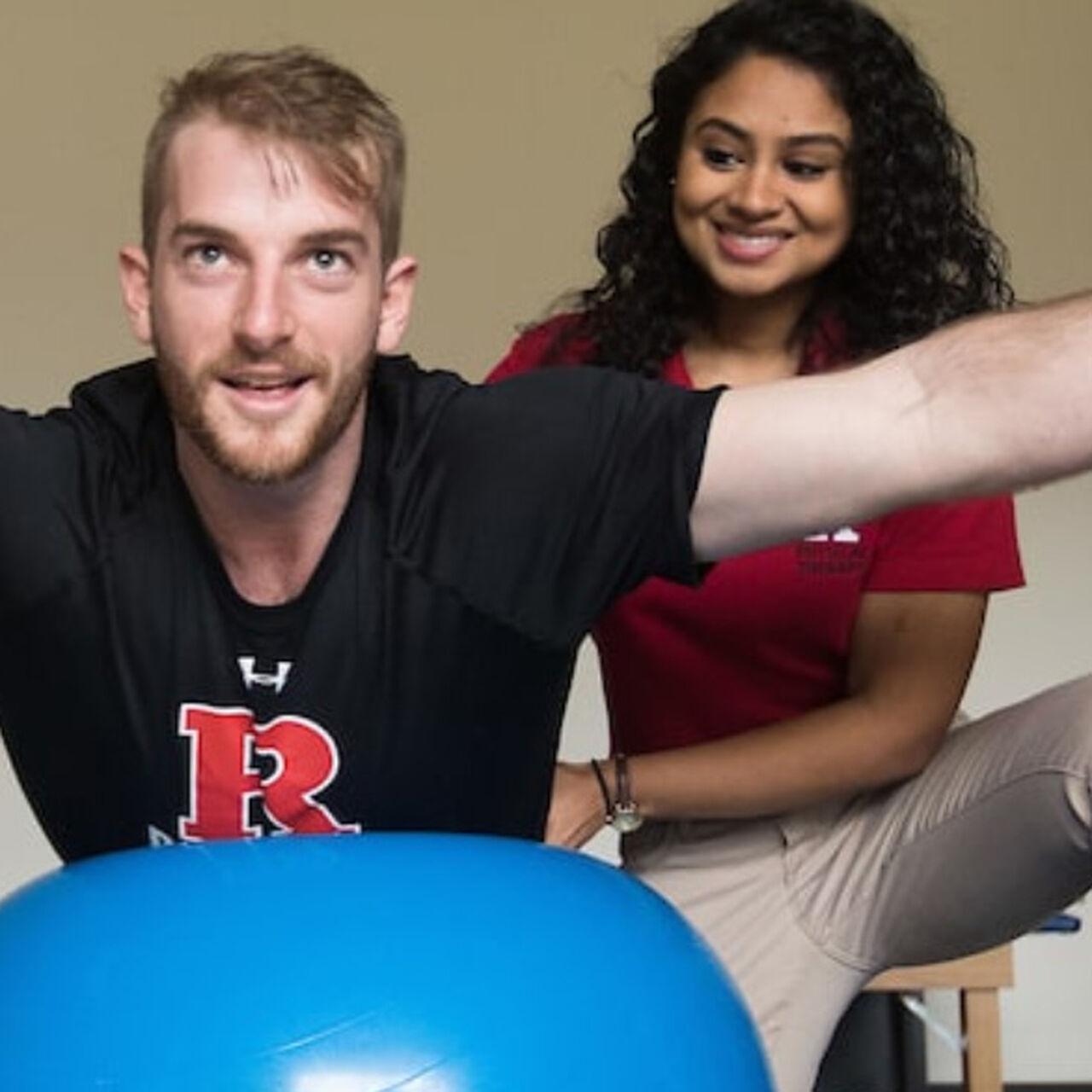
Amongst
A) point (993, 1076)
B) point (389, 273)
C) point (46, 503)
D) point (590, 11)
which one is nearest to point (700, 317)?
point (389, 273)

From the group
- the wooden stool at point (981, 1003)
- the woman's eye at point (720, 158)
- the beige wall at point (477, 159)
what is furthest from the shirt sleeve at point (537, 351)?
the beige wall at point (477, 159)

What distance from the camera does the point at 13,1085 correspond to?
1.47 meters

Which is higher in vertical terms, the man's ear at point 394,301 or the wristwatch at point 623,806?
the man's ear at point 394,301

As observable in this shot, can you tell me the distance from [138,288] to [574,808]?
61 cm

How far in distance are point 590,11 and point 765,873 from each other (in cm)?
191

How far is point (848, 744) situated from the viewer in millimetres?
2225

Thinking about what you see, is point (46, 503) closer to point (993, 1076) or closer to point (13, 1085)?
point (13, 1085)

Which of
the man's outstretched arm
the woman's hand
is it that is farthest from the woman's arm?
the man's outstretched arm

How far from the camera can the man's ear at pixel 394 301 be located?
1.89 metres

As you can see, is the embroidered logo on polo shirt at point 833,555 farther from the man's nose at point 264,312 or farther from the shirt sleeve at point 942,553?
the man's nose at point 264,312

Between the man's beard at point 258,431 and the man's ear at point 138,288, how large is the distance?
90mm

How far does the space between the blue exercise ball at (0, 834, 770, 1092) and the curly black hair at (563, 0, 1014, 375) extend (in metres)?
0.79

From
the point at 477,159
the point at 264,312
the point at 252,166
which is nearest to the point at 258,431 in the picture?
the point at 264,312

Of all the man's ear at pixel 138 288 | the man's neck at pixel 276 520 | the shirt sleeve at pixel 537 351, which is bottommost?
the man's neck at pixel 276 520
